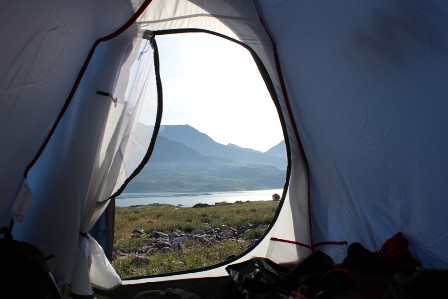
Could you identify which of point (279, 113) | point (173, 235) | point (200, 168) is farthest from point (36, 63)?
point (200, 168)

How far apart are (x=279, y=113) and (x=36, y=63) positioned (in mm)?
1515

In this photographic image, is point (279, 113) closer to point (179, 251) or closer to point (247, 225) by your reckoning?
point (179, 251)

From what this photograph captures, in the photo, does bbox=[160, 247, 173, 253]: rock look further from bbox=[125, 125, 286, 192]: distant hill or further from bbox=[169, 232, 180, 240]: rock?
bbox=[125, 125, 286, 192]: distant hill

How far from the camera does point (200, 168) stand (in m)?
59.1

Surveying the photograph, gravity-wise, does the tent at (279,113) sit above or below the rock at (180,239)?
above

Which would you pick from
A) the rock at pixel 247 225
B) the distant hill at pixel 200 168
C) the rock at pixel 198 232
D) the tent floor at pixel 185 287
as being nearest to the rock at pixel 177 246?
the rock at pixel 198 232

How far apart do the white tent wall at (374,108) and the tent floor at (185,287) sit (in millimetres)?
758

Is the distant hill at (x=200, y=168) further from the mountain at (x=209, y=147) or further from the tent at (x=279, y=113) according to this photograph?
the tent at (x=279, y=113)

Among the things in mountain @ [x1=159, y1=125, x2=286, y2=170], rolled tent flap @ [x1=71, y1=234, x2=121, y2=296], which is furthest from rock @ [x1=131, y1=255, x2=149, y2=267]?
mountain @ [x1=159, y1=125, x2=286, y2=170]

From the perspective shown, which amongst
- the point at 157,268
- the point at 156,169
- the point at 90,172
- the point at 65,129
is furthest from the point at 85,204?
the point at 156,169

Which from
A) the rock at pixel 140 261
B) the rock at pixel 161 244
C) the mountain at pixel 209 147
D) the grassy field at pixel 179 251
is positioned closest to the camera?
the grassy field at pixel 179 251

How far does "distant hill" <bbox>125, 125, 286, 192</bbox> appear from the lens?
45.2m

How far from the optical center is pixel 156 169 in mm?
52000

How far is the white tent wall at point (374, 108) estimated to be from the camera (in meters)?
1.22
